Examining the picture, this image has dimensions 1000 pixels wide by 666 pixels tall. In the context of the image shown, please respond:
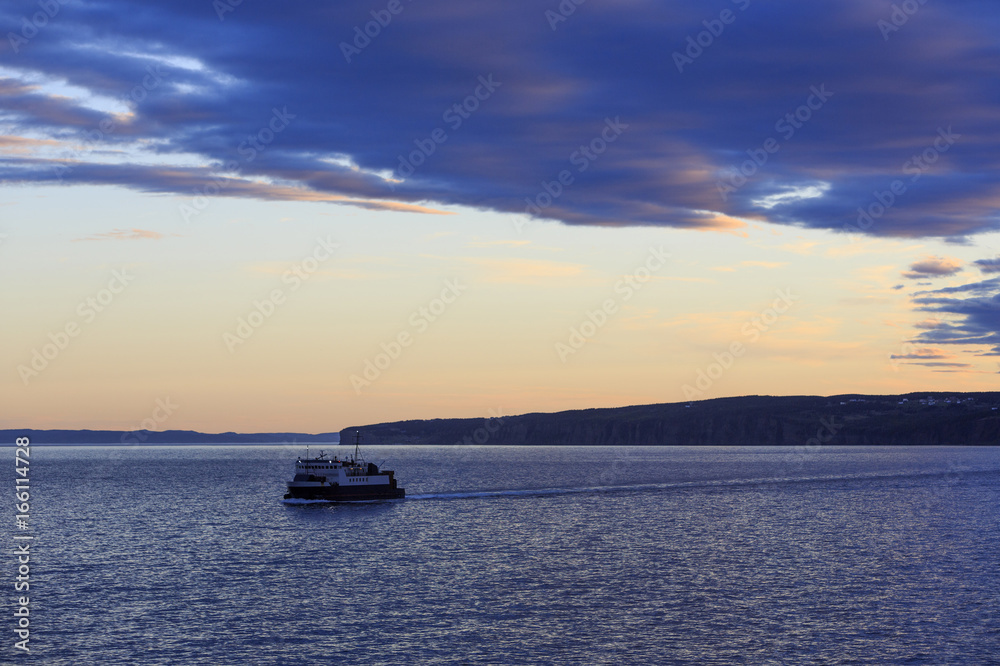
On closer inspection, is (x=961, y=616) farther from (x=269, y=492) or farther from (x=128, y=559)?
(x=269, y=492)

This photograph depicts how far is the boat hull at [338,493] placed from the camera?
482 feet

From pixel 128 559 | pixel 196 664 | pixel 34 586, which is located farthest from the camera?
pixel 128 559

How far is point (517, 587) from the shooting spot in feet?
236

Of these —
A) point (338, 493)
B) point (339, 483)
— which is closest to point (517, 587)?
point (338, 493)

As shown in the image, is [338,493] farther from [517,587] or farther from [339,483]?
[517,587]

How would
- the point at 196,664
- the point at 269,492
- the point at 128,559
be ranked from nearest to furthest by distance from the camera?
the point at 196,664 < the point at 128,559 < the point at 269,492

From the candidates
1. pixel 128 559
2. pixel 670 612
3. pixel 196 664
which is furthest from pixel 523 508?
pixel 196 664

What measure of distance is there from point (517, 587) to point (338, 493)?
80.1m

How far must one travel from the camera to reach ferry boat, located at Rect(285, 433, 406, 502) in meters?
148

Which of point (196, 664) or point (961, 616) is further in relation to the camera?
point (961, 616)

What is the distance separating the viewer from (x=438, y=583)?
244 ft

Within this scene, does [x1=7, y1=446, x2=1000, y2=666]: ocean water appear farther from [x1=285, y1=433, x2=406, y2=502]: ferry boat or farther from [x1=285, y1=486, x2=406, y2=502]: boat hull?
[x1=285, y1=433, x2=406, y2=502]: ferry boat

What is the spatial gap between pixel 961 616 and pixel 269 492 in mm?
150221

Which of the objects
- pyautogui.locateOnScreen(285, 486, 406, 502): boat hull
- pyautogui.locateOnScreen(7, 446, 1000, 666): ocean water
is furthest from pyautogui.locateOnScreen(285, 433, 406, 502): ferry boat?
pyautogui.locateOnScreen(7, 446, 1000, 666): ocean water
